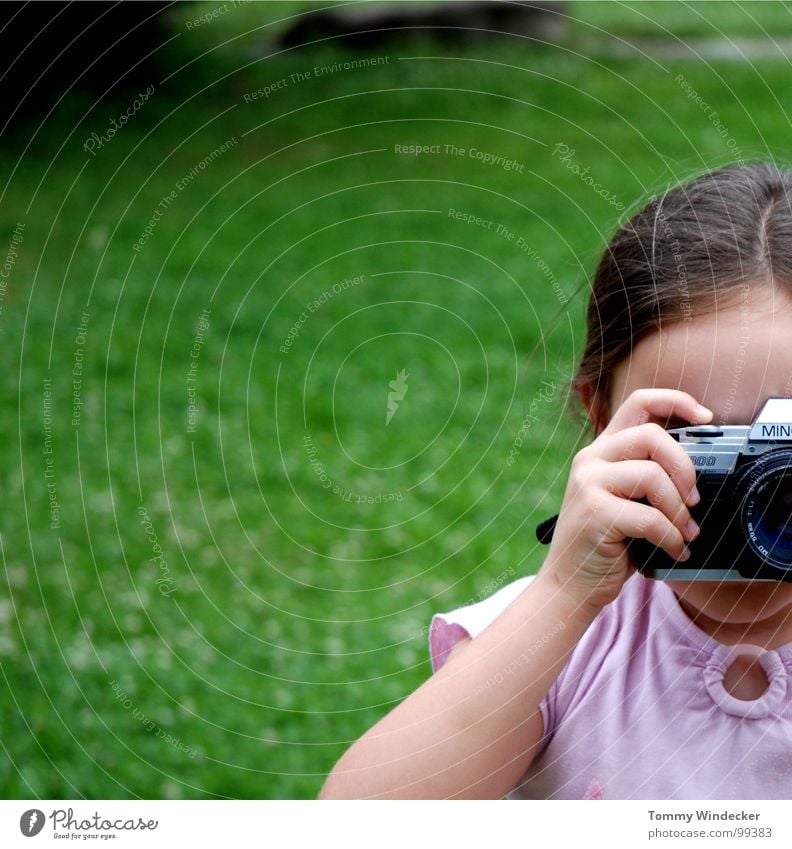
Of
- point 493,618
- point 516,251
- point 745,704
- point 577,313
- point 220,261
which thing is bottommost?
point 745,704

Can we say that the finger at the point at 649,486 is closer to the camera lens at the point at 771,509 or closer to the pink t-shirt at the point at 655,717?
the camera lens at the point at 771,509

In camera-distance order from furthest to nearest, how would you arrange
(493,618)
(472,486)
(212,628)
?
(472,486) → (212,628) → (493,618)

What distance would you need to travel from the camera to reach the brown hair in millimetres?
1211

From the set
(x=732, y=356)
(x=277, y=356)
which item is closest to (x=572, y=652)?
(x=732, y=356)

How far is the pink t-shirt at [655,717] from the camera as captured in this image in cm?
119

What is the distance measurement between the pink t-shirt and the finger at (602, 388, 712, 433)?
0.71 feet

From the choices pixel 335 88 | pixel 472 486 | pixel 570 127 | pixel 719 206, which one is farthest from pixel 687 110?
pixel 719 206

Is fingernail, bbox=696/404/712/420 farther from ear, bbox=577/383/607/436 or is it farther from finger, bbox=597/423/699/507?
ear, bbox=577/383/607/436

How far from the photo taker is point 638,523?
109 cm

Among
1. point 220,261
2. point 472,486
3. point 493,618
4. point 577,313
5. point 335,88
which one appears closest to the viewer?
point 493,618

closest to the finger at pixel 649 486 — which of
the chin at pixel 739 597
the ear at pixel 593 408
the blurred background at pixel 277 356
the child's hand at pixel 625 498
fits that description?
the child's hand at pixel 625 498

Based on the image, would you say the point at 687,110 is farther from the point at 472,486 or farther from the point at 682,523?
the point at 682,523
